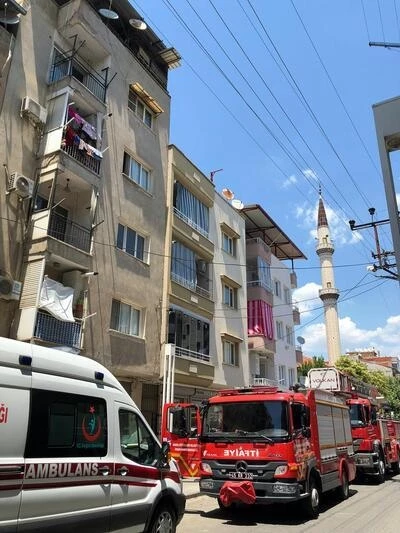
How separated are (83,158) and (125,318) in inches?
238

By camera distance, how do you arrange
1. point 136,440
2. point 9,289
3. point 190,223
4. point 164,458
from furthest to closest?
point 190,223
point 9,289
point 164,458
point 136,440

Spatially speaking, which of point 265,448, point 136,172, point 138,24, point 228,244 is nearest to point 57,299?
point 136,172

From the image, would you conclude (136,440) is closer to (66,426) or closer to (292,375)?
(66,426)

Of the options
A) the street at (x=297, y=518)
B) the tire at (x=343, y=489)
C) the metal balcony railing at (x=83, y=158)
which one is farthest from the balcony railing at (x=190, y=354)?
the tire at (x=343, y=489)

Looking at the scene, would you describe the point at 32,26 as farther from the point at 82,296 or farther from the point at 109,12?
the point at 82,296

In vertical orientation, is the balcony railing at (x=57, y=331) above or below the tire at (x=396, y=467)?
above

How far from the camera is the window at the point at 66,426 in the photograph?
4965 millimetres

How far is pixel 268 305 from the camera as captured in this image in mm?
32500

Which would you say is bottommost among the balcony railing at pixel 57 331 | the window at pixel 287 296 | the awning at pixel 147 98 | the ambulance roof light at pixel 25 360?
the ambulance roof light at pixel 25 360

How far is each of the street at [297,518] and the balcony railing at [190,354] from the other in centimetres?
856

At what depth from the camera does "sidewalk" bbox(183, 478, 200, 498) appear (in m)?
13.4

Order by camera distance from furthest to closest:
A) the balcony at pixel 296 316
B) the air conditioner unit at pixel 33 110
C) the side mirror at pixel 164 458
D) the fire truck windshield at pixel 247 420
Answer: the balcony at pixel 296 316 → the air conditioner unit at pixel 33 110 → the fire truck windshield at pixel 247 420 → the side mirror at pixel 164 458

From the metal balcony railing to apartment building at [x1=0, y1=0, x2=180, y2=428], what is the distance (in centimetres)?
4

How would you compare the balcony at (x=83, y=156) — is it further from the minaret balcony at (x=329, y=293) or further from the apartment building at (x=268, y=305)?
the minaret balcony at (x=329, y=293)
